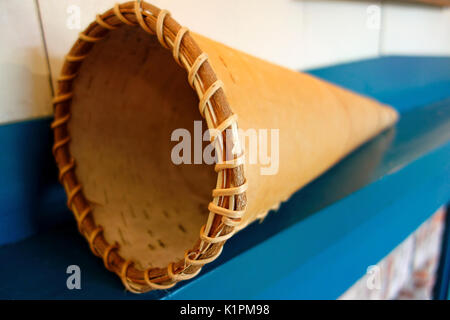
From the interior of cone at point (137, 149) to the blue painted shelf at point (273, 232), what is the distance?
0.23 ft

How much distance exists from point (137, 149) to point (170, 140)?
0.07 meters

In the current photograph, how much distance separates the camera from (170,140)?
70 centimetres

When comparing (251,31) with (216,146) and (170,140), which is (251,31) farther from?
(216,146)

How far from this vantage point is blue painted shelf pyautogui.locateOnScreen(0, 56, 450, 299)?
495mm

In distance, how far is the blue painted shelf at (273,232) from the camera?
0.50 meters

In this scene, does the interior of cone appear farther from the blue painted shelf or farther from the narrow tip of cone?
the narrow tip of cone

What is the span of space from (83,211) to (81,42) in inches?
10.4

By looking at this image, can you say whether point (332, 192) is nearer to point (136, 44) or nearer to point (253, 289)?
point (253, 289)

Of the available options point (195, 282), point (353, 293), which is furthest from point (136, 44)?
point (353, 293)

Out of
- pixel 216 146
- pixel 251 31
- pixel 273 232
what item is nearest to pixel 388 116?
pixel 251 31

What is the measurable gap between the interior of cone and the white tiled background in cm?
9

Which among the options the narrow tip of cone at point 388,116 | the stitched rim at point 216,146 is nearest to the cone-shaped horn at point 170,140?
the stitched rim at point 216,146

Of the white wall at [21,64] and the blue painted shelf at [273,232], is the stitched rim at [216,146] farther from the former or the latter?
the white wall at [21,64]
